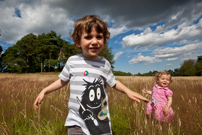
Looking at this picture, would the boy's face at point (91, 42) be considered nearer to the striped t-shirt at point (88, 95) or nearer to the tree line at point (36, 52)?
the striped t-shirt at point (88, 95)

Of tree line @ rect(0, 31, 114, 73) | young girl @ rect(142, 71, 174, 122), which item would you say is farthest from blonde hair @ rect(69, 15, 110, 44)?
tree line @ rect(0, 31, 114, 73)

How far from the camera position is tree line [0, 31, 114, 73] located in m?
38.1

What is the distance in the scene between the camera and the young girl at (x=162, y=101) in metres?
2.21

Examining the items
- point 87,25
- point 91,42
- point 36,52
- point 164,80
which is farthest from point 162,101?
point 36,52

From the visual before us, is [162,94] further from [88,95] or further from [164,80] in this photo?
[88,95]

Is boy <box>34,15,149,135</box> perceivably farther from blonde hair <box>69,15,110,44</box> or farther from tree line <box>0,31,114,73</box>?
tree line <box>0,31,114,73</box>

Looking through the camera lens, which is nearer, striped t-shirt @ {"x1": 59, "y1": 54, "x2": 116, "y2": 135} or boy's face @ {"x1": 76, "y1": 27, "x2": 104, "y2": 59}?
striped t-shirt @ {"x1": 59, "y1": 54, "x2": 116, "y2": 135}

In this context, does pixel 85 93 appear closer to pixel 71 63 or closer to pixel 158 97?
pixel 71 63

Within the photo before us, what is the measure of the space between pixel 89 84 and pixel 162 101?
1.75 m

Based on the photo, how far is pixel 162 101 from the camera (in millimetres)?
2389

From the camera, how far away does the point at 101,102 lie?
4.45 ft

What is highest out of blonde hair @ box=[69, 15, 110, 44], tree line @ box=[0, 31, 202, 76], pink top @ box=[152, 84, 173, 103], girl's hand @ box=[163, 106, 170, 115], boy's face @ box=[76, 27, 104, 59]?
tree line @ box=[0, 31, 202, 76]

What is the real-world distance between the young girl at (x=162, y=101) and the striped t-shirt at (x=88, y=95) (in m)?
1.28

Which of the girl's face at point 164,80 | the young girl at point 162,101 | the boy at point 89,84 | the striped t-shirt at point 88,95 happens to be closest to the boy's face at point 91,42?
the boy at point 89,84
